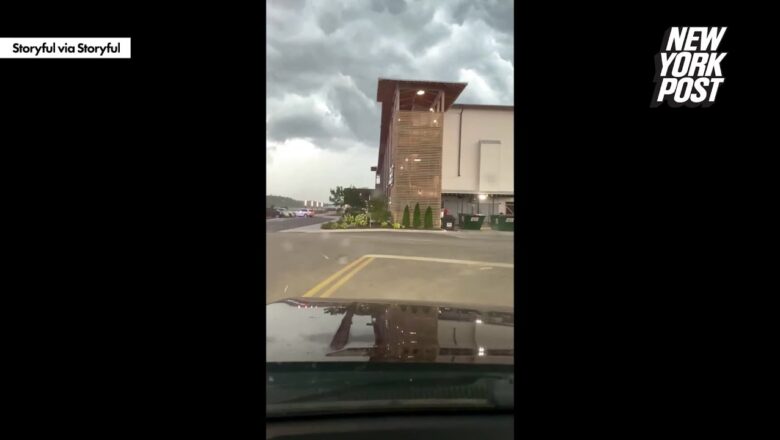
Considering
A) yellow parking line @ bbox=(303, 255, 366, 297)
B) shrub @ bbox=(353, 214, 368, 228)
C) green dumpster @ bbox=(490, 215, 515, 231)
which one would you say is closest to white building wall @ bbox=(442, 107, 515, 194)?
green dumpster @ bbox=(490, 215, 515, 231)

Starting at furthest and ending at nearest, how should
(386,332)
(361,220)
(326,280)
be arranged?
(361,220) < (326,280) < (386,332)

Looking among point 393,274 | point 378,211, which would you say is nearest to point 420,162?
Result: point 378,211

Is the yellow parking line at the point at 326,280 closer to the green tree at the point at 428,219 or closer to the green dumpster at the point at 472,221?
the green tree at the point at 428,219

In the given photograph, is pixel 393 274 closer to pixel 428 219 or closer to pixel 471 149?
pixel 428 219

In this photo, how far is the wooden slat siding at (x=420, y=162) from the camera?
78.1 ft

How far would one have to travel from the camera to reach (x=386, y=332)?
231 centimetres


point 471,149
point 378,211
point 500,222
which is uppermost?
point 471,149

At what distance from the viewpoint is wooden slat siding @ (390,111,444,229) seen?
23.8m
